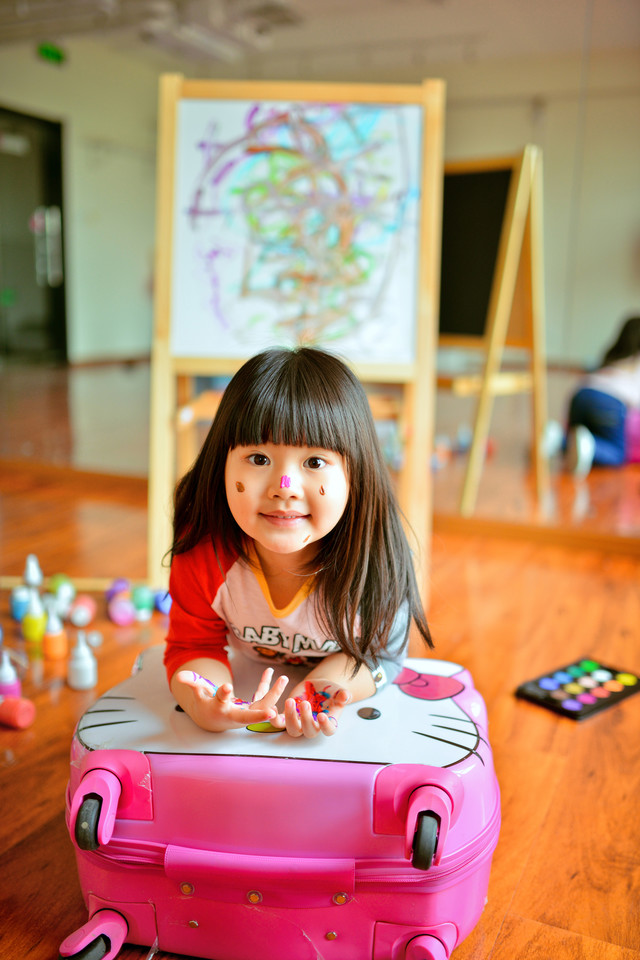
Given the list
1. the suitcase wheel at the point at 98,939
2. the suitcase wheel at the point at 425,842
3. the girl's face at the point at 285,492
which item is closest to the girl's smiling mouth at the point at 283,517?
the girl's face at the point at 285,492

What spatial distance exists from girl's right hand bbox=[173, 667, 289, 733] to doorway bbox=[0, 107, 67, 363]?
8.37 ft

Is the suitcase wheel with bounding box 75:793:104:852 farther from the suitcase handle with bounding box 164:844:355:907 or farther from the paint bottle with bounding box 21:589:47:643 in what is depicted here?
the paint bottle with bounding box 21:589:47:643

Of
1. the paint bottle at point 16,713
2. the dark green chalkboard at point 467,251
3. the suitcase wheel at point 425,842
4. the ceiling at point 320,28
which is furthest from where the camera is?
the dark green chalkboard at point 467,251

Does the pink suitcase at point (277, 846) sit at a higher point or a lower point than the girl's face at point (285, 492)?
lower

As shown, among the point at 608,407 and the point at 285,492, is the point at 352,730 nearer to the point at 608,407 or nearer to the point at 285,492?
the point at 285,492

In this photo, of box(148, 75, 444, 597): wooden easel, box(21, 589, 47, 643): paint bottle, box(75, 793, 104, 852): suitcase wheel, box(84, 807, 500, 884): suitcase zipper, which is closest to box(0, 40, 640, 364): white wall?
box(148, 75, 444, 597): wooden easel

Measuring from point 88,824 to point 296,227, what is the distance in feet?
4.76

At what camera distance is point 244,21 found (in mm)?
2709

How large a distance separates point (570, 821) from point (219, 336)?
1268 millimetres

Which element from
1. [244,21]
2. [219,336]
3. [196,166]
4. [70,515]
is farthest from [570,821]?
[244,21]

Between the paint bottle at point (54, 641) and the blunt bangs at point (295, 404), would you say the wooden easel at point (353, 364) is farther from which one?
the blunt bangs at point (295, 404)

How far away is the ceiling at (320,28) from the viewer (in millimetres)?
2369

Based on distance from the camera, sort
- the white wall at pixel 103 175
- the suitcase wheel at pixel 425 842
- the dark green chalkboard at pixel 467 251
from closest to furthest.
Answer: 1. the suitcase wheel at pixel 425 842
2. the dark green chalkboard at pixel 467 251
3. the white wall at pixel 103 175

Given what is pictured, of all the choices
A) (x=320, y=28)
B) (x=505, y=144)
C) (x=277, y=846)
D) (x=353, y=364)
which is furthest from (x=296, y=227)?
(x=277, y=846)
